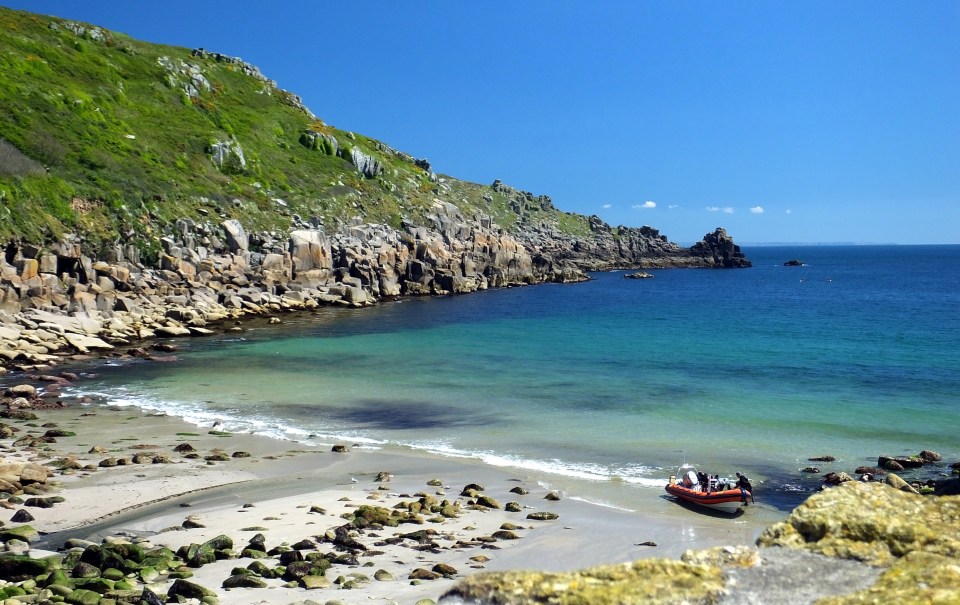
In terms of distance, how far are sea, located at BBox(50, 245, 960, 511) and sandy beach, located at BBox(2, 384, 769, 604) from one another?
5.51ft

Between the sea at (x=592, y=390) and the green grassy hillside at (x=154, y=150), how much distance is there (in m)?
18.0

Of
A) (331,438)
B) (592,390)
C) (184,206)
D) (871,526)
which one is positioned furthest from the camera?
(184,206)

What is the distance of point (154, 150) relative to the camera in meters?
76.5

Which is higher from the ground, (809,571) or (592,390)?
(809,571)

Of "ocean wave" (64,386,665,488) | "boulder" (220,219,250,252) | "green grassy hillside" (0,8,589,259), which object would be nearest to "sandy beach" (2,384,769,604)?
"ocean wave" (64,386,665,488)

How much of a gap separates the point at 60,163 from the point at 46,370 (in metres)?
32.8

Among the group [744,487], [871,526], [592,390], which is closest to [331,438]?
[592,390]

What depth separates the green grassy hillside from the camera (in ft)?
196

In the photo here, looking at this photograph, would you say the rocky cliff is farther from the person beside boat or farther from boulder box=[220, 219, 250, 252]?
the person beside boat

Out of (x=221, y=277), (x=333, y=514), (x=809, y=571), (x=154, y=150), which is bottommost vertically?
(x=333, y=514)

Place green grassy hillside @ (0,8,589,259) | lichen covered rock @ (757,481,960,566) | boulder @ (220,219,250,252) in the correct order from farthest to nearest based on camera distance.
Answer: boulder @ (220,219,250,252), green grassy hillside @ (0,8,589,259), lichen covered rock @ (757,481,960,566)

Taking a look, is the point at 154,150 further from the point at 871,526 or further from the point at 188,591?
the point at 871,526

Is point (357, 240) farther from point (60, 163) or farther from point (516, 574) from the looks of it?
point (516, 574)

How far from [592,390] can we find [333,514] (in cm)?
1976
